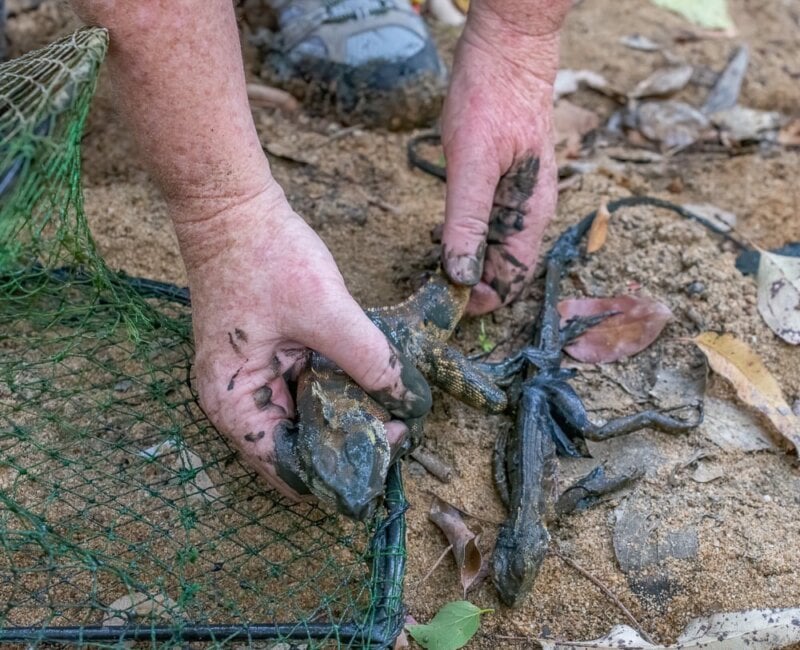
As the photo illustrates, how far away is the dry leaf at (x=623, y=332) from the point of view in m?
2.37

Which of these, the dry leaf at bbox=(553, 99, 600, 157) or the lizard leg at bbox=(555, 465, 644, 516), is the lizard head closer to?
the lizard leg at bbox=(555, 465, 644, 516)

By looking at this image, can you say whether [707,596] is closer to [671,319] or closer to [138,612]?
[671,319]

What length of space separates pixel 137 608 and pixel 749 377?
1.58m

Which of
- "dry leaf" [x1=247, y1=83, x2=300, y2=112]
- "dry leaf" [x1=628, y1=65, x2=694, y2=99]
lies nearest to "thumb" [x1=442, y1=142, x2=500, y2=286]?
"dry leaf" [x1=247, y1=83, x2=300, y2=112]

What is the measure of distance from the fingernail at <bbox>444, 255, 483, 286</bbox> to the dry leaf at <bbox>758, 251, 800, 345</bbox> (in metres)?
0.88

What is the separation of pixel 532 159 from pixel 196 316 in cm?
99

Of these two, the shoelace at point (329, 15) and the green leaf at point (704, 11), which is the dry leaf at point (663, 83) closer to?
the green leaf at point (704, 11)

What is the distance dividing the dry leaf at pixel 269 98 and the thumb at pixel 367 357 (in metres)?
1.78

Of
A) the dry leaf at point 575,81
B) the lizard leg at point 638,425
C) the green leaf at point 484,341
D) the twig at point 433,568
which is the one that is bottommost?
the twig at point 433,568

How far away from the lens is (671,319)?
2.40m

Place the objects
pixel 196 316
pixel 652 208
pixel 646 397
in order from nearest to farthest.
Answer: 1. pixel 196 316
2. pixel 646 397
3. pixel 652 208

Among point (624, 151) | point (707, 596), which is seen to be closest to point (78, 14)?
point (707, 596)

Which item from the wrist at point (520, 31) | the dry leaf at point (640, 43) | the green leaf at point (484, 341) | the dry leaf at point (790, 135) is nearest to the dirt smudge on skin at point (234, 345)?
the green leaf at point (484, 341)

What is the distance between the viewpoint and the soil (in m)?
1.89
